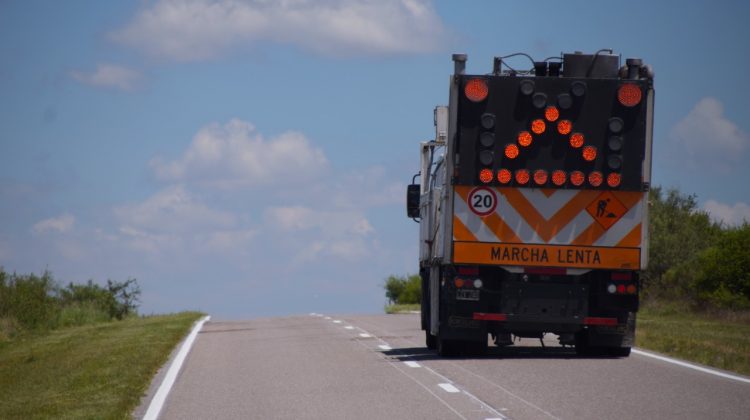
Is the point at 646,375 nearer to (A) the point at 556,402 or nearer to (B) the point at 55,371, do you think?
(A) the point at 556,402

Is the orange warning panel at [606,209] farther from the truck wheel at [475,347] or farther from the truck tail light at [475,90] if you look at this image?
the truck wheel at [475,347]

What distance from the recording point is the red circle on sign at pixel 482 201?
17797 millimetres

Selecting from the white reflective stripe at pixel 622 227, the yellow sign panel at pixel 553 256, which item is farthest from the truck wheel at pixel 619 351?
the white reflective stripe at pixel 622 227

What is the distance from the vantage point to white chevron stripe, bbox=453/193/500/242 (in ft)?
58.4

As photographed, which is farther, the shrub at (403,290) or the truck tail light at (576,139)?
the shrub at (403,290)

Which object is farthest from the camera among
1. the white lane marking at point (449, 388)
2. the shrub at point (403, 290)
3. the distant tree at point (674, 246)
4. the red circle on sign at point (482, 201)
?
the shrub at point (403, 290)

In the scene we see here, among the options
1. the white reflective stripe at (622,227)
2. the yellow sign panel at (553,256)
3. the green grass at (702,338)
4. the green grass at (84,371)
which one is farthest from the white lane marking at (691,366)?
the green grass at (84,371)

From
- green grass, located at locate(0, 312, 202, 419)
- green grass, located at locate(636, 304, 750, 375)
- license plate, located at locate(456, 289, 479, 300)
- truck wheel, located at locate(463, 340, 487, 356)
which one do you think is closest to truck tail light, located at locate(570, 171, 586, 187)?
license plate, located at locate(456, 289, 479, 300)

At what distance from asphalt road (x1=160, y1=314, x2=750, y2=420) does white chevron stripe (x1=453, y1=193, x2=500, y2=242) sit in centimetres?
184

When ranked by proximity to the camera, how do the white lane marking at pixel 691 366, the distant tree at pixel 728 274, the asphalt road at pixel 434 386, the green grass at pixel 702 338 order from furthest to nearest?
the distant tree at pixel 728 274 → the green grass at pixel 702 338 → the white lane marking at pixel 691 366 → the asphalt road at pixel 434 386

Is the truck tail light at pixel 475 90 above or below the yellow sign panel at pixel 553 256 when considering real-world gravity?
above

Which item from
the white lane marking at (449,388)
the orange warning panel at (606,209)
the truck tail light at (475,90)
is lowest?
the white lane marking at (449,388)

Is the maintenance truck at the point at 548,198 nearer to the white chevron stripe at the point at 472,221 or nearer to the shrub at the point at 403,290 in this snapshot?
the white chevron stripe at the point at 472,221

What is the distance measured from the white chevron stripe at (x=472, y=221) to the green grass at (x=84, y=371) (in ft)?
16.5
